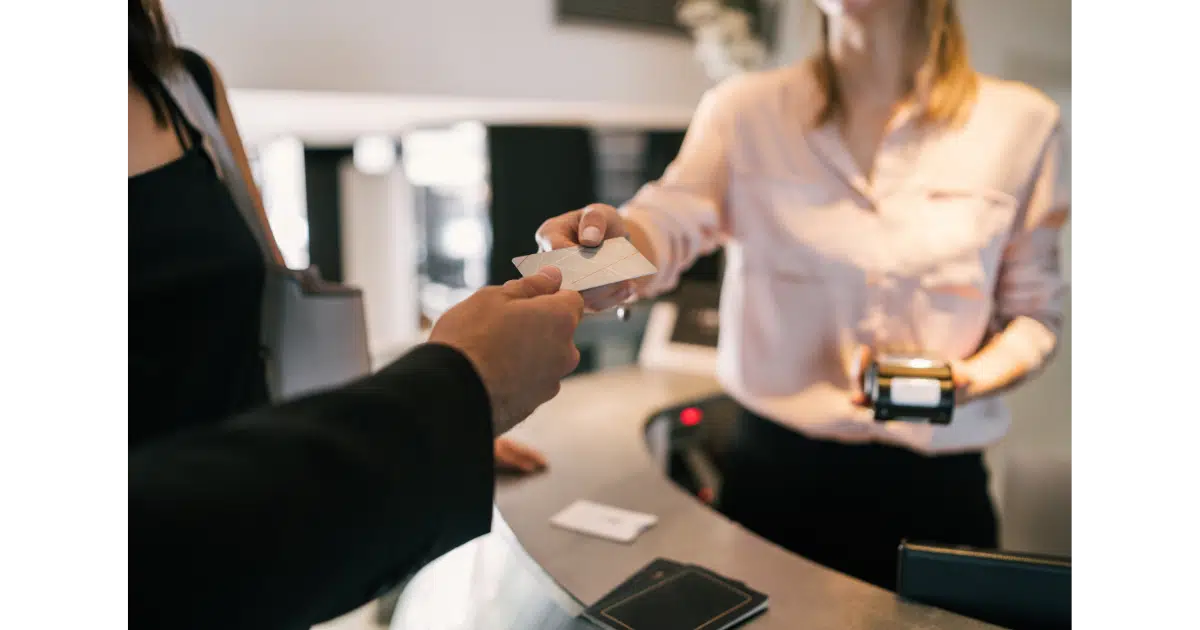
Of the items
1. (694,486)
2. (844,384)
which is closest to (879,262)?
(844,384)

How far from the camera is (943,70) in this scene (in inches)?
49.0

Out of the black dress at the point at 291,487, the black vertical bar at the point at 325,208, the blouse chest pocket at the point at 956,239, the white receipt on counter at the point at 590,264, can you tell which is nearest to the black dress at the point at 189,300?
the black dress at the point at 291,487

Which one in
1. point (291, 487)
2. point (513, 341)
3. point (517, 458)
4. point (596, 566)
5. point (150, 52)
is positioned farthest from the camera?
point (517, 458)

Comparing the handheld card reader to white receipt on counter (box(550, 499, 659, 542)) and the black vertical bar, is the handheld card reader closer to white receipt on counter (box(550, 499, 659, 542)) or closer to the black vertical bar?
white receipt on counter (box(550, 499, 659, 542))

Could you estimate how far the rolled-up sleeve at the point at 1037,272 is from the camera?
120 cm

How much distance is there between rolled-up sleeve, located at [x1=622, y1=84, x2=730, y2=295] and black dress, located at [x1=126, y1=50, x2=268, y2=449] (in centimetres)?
52

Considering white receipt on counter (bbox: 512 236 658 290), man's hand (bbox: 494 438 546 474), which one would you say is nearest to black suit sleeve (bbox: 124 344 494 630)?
white receipt on counter (bbox: 512 236 658 290)

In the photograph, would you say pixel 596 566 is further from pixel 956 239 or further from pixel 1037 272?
pixel 1037 272

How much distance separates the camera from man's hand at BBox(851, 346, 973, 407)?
1.11 m

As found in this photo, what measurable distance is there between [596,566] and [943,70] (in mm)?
869

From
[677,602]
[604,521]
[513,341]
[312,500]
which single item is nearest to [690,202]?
[604,521]

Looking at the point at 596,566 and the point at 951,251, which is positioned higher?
the point at 951,251

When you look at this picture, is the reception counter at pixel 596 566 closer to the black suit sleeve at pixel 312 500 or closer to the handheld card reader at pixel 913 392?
the handheld card reader at pixel 913 392

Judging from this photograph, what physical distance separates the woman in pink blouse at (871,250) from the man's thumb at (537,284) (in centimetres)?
43
